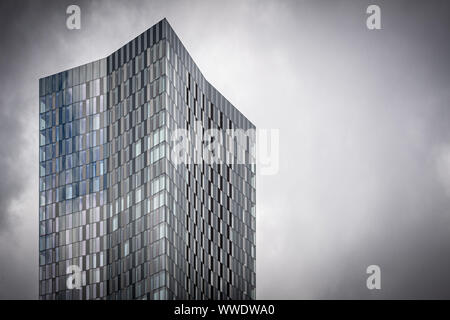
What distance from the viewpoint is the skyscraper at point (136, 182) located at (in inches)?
4129

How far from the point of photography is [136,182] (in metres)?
108

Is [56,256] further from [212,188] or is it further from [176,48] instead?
[176,48]

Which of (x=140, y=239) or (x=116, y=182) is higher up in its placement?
(x=116, y=182)

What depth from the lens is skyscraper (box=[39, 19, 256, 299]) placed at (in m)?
105

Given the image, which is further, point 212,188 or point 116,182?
point 212,188

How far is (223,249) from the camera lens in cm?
13300

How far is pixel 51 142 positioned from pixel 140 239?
28.9 m
